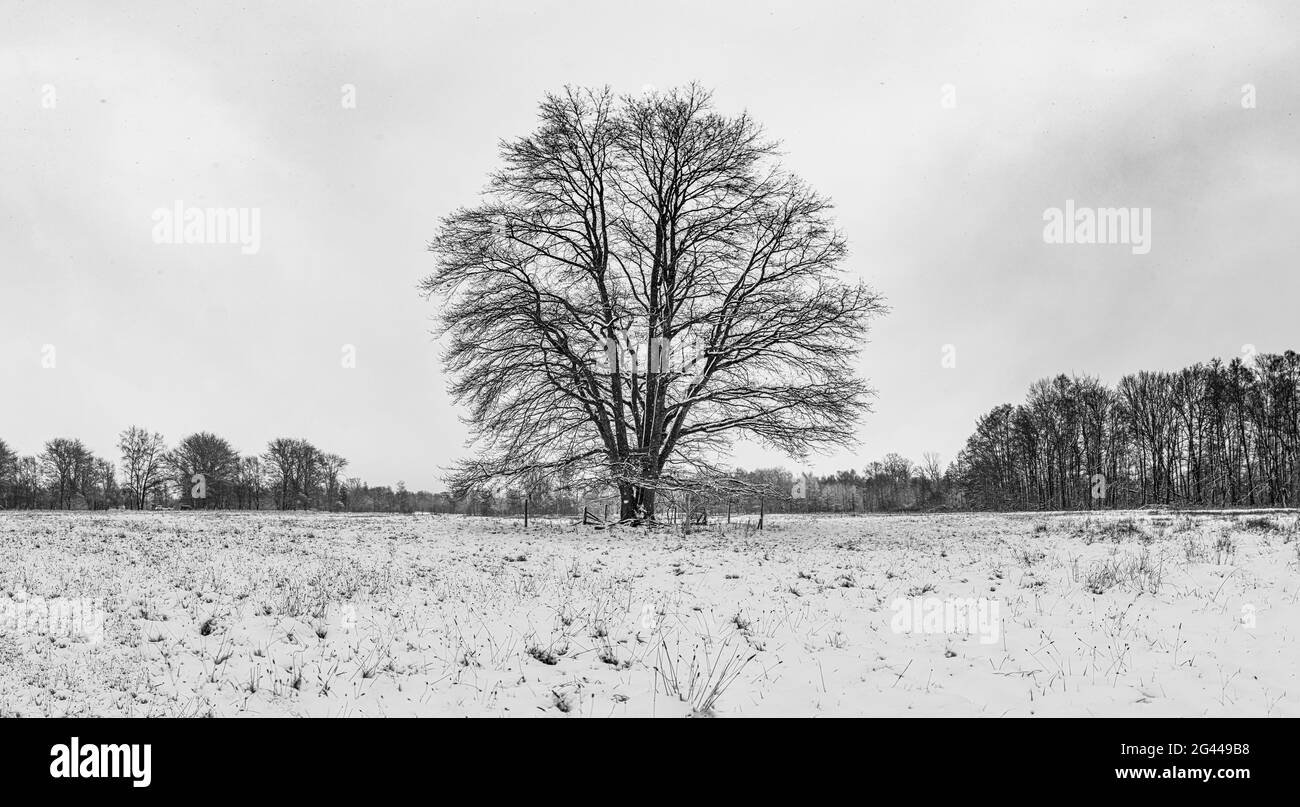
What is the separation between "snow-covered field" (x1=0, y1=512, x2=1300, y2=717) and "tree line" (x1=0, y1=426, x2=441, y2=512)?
6482 cm

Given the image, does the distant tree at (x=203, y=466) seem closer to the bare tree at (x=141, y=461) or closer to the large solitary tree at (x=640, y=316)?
the bare tree at (x=141, y=461)

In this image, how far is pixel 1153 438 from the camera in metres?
55.0

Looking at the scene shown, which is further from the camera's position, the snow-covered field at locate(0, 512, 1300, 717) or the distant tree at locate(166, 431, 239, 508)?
the distant tree at locate(166, 431, 239, 508)

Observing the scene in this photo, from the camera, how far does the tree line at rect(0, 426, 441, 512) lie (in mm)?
71125

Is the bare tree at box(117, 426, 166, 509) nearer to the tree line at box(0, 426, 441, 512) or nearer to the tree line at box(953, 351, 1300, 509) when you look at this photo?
the tree line at box(0, 426, 441, 512)

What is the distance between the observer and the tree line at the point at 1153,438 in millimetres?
49875

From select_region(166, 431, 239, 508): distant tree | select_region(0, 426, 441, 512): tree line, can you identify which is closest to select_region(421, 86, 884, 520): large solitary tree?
select_region(0, 426, 441, 512): tree line

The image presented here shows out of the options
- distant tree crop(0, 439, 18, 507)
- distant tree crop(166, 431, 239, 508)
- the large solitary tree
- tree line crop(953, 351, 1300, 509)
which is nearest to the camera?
the large solitary tree

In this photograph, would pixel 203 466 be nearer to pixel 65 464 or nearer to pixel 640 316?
pixel 65 464

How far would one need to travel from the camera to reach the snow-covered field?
15.7 feet

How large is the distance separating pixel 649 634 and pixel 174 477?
8755cm

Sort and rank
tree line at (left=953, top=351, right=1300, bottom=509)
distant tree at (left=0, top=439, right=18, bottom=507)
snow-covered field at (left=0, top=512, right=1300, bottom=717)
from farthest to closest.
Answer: distant tree at (left=0, top=439, right=18, bottom=507) → tree line at (left=953, top=351, right=1300, bottom=509) → snow-covered field at (left=0, top=512, right=1300, bottom=717)
